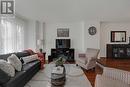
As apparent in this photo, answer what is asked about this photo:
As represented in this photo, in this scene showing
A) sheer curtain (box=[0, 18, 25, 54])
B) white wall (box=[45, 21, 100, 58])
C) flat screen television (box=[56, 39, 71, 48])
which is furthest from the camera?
white wall (box=[45, 21, 100, 58])

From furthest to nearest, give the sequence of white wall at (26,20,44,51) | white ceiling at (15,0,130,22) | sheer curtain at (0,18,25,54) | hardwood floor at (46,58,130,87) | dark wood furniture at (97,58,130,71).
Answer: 1. white wall at (26,20,44,51)
2. dark wood furniture at (97,58,130,71)
3. sheer curtain at (0,18,25,54)
4. white ceiling at (15,0,130,22)
5. hardwood floor at (46,58,130,87)

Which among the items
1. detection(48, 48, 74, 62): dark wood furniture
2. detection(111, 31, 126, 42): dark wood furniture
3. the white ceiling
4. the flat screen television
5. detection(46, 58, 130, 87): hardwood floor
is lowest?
detection(46, 58, 130, 87): hardwood floor

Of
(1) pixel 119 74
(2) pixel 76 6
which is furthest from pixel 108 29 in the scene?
(1) pixel 119 74

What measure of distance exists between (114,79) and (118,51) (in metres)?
7.35

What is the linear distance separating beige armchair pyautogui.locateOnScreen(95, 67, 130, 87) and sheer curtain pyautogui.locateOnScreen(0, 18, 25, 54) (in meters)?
4.41

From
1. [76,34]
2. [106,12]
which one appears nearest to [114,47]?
[76,34]

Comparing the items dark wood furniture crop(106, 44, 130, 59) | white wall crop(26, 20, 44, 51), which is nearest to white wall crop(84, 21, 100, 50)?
dark wood furniture crop(106, 44, 130, 59)

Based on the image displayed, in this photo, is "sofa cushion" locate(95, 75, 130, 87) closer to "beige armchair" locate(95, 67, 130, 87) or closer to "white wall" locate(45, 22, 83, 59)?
"beige armchair" locate(95, 67, 130, 87)

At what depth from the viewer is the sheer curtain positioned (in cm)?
588

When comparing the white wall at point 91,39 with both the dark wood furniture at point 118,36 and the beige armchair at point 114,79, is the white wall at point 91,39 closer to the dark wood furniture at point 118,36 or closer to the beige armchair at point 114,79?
the dark wood furniture at point 118,36

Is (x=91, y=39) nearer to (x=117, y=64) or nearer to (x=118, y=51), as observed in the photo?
(x=118, y=51)

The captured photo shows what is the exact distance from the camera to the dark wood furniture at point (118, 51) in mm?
9195

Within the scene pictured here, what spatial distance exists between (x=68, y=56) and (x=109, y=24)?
322cm

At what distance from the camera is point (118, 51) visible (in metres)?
9.30
